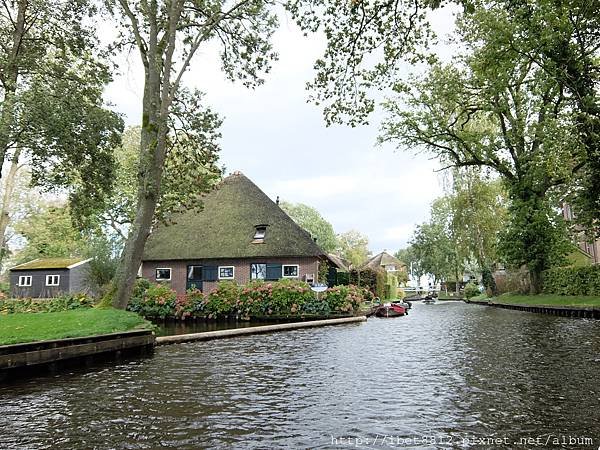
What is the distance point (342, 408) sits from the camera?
6469 millimetres

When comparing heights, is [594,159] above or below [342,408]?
above

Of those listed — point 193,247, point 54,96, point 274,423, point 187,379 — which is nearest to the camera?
point 274,423

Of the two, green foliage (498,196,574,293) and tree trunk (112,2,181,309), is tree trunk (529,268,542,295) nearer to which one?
green foliage (498,196,574,293)

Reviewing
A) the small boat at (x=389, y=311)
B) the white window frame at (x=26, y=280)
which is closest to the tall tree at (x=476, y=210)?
the small boat at (x=389, y=311)

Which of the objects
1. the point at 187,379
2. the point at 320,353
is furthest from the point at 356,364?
the point at 187,379

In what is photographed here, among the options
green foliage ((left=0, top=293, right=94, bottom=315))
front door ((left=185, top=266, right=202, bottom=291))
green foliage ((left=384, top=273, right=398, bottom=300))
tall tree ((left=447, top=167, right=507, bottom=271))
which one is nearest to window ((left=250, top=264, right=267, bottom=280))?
front door ((left=185, top=266, right=202, bottom=291))

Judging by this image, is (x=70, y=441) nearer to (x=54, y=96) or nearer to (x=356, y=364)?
(x=356, y=364)

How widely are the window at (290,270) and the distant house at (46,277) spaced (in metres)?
21.1

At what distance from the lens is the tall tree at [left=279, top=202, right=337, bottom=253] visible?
69.0 meters

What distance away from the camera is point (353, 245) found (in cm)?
8612

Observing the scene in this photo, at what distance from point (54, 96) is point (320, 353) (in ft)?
37.8

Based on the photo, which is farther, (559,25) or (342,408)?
(559,25)

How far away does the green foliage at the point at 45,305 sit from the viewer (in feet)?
65.2

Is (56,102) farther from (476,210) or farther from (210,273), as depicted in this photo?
(476,210)
